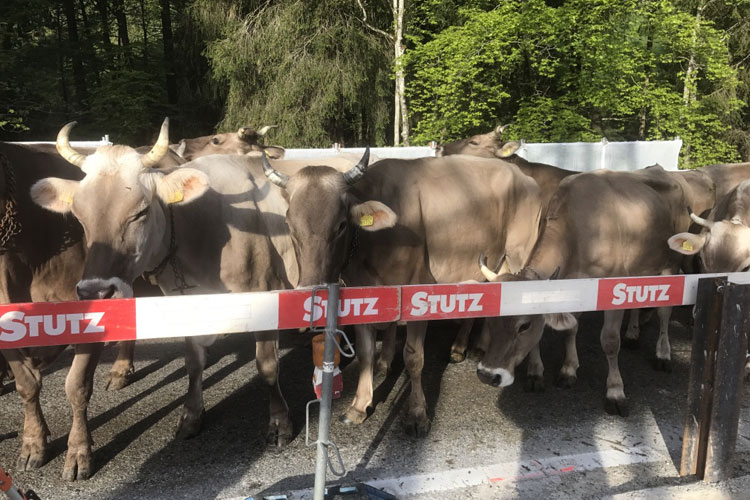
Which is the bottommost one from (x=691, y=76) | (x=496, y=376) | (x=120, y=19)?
(x=496, y=376)

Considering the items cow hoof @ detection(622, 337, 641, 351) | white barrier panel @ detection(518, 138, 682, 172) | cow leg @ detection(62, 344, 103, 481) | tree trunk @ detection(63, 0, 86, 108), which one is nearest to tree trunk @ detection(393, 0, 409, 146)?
white barrier panel @ detection(518, 138, 682, 172)

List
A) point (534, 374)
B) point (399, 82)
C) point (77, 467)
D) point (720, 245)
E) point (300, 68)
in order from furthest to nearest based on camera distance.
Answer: point (300, 68) < point (399, 82) < point (720, 245) < point (534, 374) < point (77, 467)

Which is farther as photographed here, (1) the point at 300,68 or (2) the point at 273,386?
(1) the point at 300,68

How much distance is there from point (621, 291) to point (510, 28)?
1444 centimetres

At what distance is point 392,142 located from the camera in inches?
827

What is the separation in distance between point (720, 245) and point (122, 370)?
18.5ft

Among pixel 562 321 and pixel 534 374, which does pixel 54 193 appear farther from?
pixel 534 374

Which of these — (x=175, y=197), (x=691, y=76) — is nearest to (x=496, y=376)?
(x=175, y=197)

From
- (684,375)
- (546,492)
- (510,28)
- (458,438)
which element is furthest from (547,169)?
(510,28)

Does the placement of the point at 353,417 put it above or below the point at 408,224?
below

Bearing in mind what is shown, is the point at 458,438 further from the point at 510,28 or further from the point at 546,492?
the point at 510,28

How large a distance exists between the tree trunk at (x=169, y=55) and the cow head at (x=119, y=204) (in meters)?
21.5

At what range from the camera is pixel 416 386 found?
481cm

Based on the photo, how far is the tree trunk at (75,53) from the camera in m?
24.1
